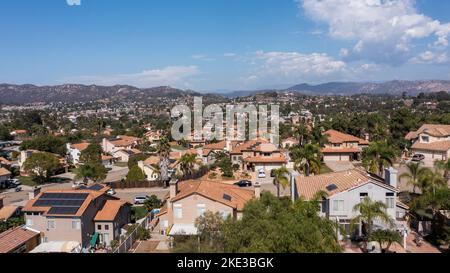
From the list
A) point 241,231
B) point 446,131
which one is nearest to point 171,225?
point 241,231

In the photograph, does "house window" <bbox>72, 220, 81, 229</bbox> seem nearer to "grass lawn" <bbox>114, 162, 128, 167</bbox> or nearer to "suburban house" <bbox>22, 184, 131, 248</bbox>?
"suburban house" <bbox>22, 184, 131, 248</bbox>

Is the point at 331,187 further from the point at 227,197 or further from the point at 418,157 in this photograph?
the point at 418,157

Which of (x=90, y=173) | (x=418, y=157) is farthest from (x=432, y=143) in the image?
(x=90, y=173)

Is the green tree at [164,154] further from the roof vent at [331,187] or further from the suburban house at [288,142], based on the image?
the suburban house at [288,142]

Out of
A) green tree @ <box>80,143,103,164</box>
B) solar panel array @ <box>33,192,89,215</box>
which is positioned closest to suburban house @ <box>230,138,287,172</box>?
green tree @ <box>80,143,103,164</box>
